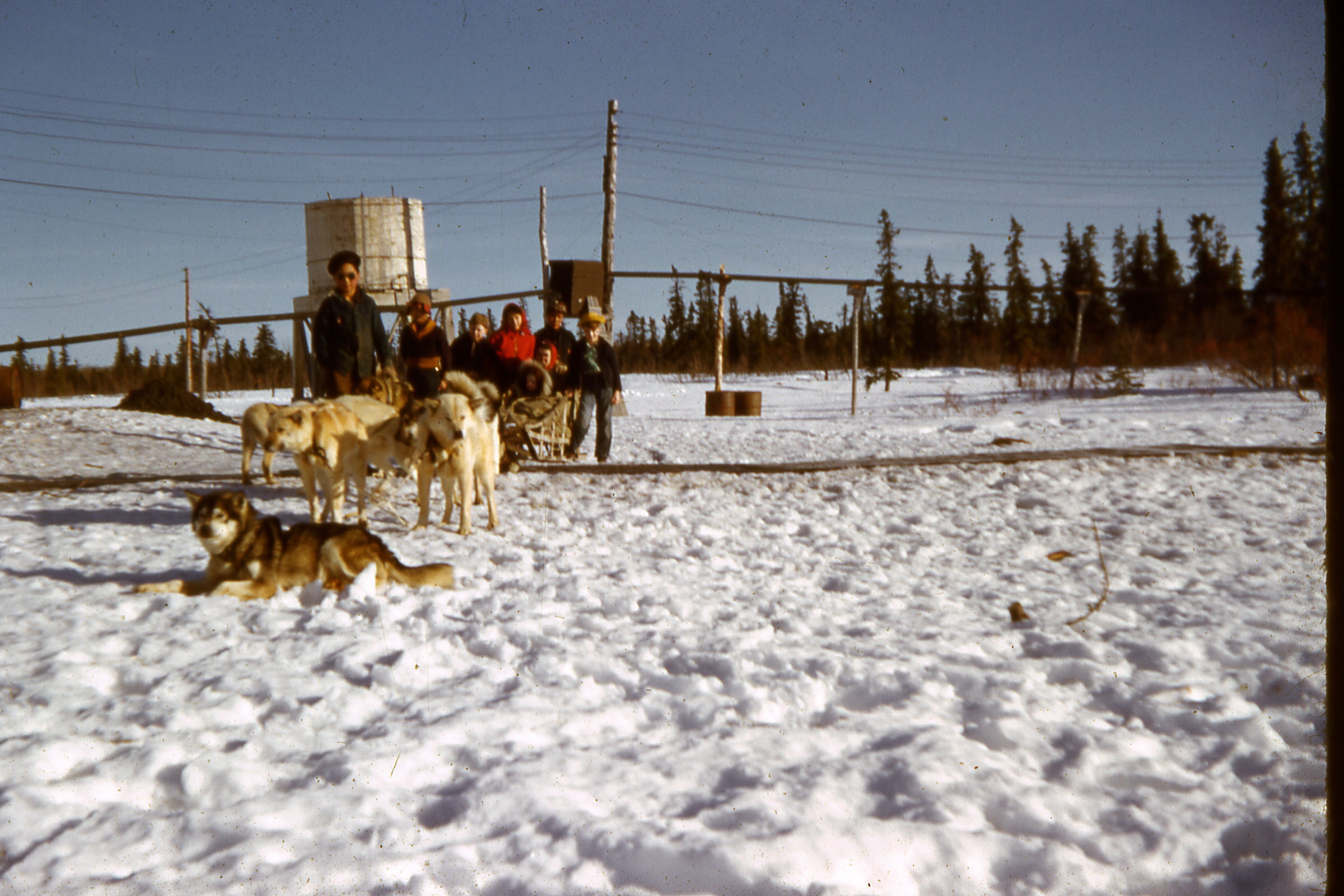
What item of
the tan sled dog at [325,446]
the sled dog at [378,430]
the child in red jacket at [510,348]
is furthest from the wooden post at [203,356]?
the tan sled dog at [325,446]

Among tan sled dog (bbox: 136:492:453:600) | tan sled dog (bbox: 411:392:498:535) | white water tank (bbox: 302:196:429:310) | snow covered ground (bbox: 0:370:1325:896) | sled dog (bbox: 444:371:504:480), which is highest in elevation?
white water tank (bbox: 302:196:429:310)

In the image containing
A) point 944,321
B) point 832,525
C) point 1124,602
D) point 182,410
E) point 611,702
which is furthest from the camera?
point 944,321

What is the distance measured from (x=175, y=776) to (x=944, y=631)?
3459mm

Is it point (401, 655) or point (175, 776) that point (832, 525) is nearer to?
point (401, 655)

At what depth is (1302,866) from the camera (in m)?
2.34

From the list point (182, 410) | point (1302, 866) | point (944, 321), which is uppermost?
point (944, 321)

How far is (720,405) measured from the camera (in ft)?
57.3

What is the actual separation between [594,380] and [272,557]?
587cm

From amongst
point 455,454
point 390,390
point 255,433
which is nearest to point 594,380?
point 390,390

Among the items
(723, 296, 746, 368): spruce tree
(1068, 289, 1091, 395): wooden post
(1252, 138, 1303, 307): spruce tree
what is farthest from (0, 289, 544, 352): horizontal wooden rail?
(723, 296, 746, 368): spruce tree

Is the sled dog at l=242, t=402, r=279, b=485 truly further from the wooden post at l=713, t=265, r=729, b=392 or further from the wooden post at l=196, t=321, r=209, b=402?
the wooden post at l=713, t=265, r=729, b=392

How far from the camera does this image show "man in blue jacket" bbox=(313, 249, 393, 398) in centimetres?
756

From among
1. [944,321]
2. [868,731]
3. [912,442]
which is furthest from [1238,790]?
[944,321]

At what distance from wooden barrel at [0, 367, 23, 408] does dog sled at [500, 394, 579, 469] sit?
9.26m
